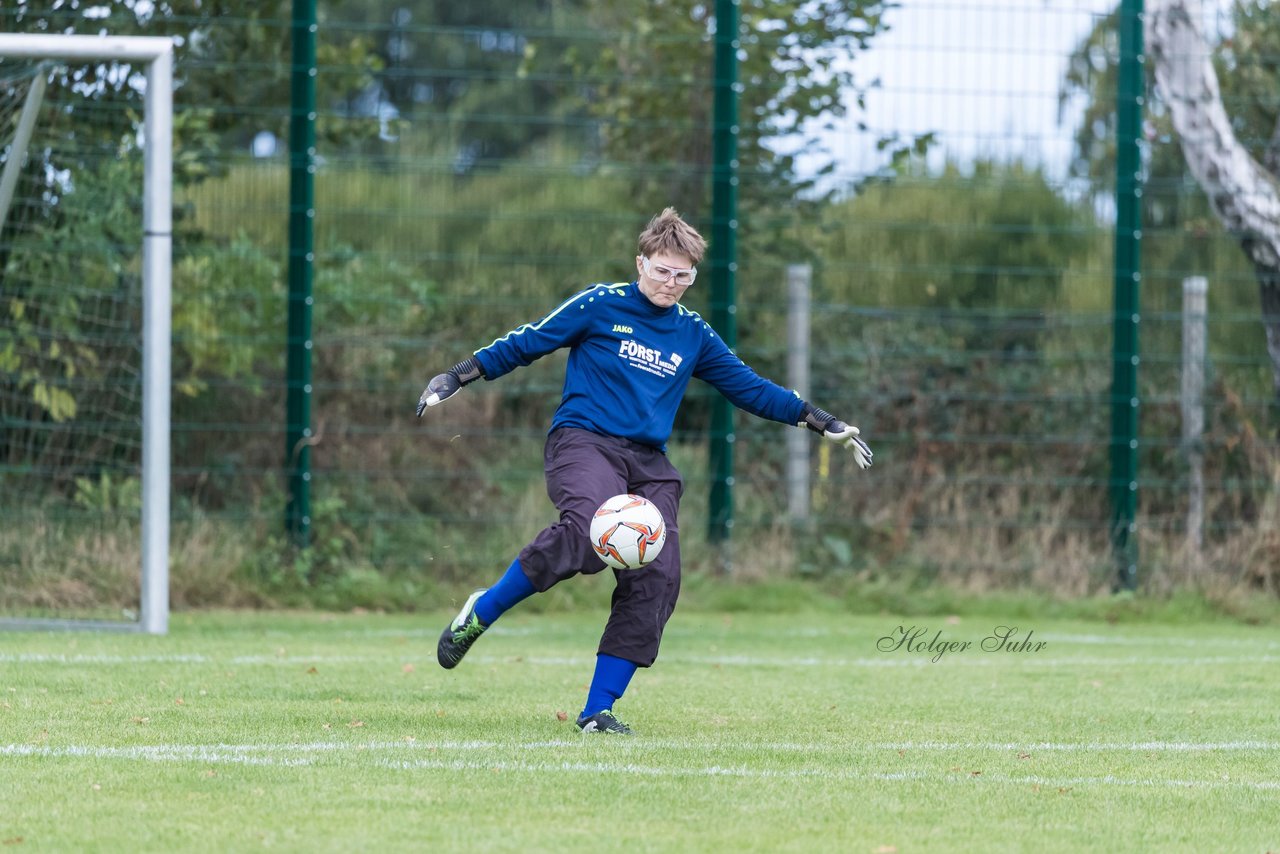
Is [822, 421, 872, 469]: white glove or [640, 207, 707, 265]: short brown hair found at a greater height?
[640, 207, 707, 265]: short brown hair

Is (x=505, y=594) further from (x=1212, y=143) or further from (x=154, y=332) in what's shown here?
(x=1212, y=143)

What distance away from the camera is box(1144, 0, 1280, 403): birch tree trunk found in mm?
11633

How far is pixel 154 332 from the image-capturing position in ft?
28.5

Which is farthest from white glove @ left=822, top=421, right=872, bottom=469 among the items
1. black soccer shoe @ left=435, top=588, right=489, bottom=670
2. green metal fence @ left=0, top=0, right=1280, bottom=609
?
green metal fence @ left=0, top=0, right=1280, bottom=609

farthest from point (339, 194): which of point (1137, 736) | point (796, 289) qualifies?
point (1137, 736)

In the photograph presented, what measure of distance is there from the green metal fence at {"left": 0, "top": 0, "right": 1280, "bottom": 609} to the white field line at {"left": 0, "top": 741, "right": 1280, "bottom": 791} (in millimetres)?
4726

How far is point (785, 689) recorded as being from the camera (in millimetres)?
7223

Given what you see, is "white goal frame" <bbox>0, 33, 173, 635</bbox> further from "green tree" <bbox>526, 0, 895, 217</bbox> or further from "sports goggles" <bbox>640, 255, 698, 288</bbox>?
"sports goggles" <bbox>640, 255, 698, 288</bbox>

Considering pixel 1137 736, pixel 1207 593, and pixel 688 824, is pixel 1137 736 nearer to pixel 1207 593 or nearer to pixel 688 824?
pixel 688 824

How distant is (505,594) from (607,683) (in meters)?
0.46

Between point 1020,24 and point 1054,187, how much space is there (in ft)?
4.71

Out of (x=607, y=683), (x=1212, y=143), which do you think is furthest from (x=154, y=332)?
(x=1212, y=143)

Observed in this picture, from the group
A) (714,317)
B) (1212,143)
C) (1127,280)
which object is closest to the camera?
(714,317)

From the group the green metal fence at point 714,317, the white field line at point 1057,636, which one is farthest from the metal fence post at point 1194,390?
the white field line at point 1057,636
